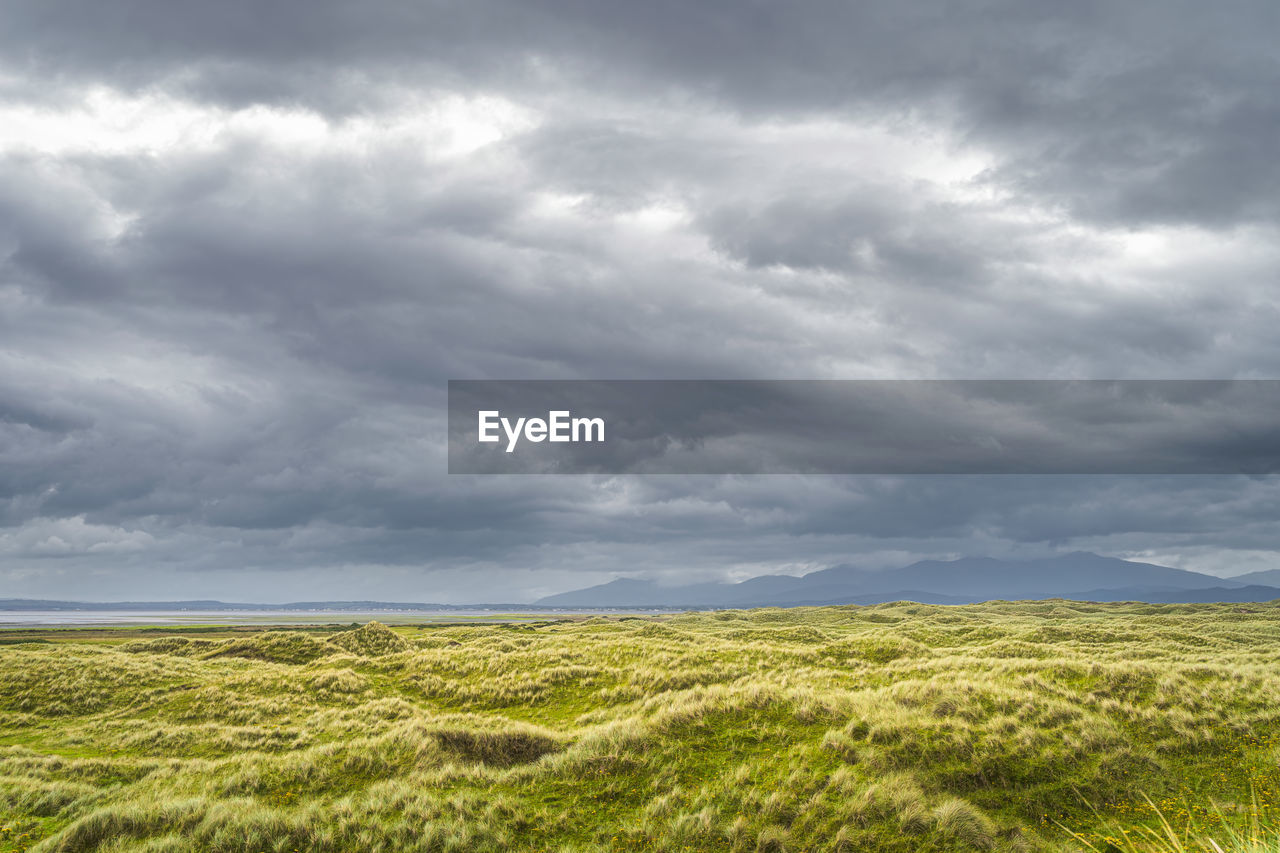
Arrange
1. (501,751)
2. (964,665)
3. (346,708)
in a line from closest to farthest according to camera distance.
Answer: (501,751) → (964,665) → (346,708)

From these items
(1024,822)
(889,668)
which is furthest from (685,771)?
(889,668)

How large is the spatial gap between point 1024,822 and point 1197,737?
686cm

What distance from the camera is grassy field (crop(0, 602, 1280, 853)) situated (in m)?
12.1

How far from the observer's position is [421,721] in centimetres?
1997

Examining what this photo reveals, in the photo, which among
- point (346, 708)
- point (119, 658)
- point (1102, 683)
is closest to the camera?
point (1102, 683)

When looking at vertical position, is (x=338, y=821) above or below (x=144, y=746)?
above

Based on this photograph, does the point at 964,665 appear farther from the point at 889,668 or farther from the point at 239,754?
the point at 239,754

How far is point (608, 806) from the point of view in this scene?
13492 millimetres

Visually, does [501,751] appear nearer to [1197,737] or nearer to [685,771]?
[685,771]

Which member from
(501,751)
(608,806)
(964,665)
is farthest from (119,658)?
(964,665)

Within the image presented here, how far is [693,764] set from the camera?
14906 mm

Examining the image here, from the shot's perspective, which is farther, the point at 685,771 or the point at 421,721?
the point at 421,721

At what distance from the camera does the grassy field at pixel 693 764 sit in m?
12.1

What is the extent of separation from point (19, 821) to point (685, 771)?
49.1 ft
